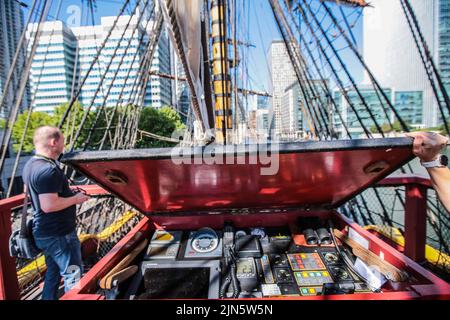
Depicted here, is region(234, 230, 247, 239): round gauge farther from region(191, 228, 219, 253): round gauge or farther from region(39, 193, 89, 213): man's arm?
region(39, 193, 89, 213): man's arm

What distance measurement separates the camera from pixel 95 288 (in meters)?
1.54

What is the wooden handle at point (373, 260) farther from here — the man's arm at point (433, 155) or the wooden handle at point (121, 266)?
the wooden handle at point (121, 266)

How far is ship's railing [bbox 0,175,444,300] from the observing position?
2.24 meters

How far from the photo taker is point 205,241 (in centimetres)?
232

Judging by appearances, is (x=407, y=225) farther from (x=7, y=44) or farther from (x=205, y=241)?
(x=7, y=44)

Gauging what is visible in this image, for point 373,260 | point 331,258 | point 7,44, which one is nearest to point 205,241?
point 331,258

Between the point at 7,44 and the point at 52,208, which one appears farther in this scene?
the point at 7,44

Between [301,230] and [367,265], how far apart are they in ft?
2.24

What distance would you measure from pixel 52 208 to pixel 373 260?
2.80 metres

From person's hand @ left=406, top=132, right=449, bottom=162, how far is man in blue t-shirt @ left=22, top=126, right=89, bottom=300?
2.78m

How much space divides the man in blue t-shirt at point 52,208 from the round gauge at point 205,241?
4.03 ft

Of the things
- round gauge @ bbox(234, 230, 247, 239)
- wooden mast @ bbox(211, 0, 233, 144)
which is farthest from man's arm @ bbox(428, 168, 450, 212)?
wooden mast @ bbox(211, 0, 233, 144)

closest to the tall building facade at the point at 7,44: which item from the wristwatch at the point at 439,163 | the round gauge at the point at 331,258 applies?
the round gauge at the point at 331,258
